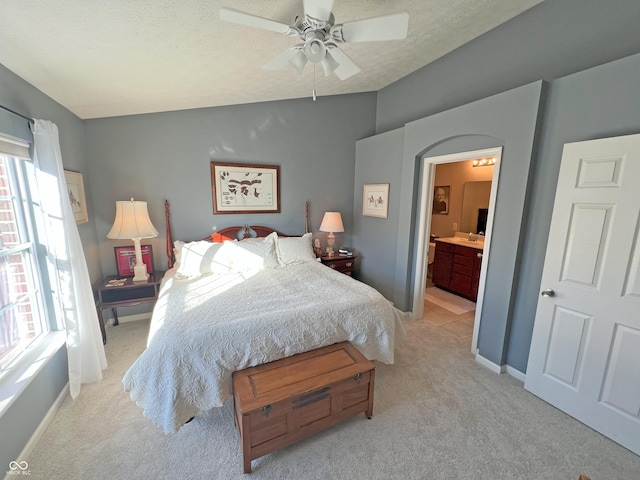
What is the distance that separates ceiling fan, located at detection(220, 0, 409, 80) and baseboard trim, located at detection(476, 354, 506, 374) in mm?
2809

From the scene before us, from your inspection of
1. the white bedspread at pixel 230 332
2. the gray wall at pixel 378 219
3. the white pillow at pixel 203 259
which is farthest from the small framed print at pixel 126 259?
the gray wall at pixel 378 219

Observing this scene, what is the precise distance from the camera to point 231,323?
1.84 metres

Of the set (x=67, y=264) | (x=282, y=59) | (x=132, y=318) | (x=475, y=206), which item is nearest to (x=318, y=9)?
(x=282, y=59)

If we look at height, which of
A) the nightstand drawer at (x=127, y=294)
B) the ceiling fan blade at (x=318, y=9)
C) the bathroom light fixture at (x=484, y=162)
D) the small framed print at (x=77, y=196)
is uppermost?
the ceiling fan blade at (x=318, y=9)

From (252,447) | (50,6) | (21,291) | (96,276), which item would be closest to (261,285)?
(252,447)

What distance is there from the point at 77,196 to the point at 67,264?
99 cm

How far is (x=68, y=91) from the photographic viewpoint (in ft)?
7.18

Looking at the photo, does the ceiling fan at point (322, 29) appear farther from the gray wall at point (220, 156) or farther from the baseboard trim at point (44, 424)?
the baseboard trim at point (44, 424)

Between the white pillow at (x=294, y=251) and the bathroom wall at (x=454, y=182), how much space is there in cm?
293

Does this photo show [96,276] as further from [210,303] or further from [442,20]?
[442,20]

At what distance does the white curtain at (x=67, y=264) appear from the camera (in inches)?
75.4

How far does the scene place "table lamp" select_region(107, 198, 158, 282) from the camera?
9.13ft

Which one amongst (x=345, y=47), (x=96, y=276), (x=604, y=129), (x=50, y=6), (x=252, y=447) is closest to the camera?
(x=50, y=6)

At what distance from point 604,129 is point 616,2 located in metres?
1.00
